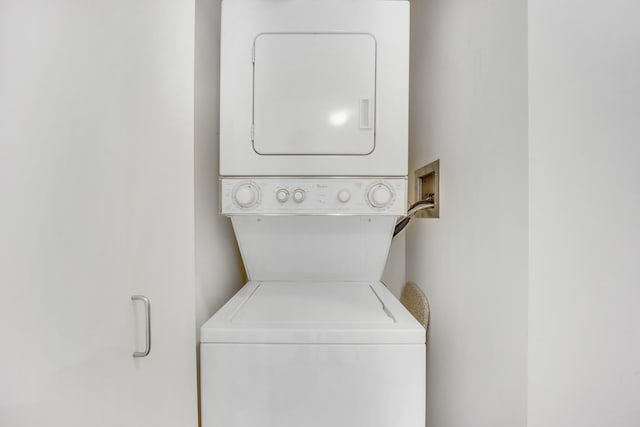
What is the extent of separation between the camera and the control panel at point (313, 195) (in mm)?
1262

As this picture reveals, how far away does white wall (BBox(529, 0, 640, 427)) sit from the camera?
73cm

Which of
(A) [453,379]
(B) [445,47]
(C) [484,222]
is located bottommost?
(A) [453,379]

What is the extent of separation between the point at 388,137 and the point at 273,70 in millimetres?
588

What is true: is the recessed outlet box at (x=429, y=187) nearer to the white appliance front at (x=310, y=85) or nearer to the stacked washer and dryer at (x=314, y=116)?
the stacked washer and dryer at (x=314, y=116)

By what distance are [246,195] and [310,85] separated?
22.1 inches

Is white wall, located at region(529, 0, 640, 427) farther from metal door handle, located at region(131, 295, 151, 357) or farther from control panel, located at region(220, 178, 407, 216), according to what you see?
metal door handle, located at region(131, 295, 151, 357)

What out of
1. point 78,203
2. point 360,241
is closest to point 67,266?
point 78,203

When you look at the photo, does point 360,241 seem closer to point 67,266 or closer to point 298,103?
point 298,103

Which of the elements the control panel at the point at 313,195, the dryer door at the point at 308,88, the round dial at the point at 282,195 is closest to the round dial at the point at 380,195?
the control panel at the point at 313,195

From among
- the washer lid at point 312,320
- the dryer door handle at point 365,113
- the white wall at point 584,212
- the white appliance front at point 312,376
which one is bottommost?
the white appliance front at point 312,376

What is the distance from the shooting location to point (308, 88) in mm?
1239

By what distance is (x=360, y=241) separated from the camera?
1.45 m

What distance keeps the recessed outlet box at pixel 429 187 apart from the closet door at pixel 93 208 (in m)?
1.14

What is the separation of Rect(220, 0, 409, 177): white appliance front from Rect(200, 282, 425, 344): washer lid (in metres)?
0.55
